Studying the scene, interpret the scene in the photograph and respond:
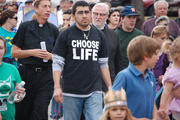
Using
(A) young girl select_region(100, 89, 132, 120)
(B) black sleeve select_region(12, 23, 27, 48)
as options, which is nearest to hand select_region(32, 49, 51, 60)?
(B) black sleeve select_region(12, 23, 27, 48)

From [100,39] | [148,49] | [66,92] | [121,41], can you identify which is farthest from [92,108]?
[121,41]

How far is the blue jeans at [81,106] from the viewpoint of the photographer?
25.3ft

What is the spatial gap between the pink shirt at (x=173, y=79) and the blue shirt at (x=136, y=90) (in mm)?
689

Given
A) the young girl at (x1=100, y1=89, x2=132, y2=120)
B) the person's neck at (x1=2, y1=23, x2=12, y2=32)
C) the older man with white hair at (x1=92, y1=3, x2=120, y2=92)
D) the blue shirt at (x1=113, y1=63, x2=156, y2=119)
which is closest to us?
the young girl at (x1=100, y1=89, x2=132, y2=120)

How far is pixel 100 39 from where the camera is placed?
799cm

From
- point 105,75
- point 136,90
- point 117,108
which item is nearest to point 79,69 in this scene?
point 105,75

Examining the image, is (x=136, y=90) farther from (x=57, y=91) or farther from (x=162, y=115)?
(x=57, y=91)

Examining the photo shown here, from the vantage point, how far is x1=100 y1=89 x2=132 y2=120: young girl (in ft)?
19.3

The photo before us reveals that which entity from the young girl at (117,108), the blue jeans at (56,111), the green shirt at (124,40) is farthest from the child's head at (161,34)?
the young girl at (117,108)

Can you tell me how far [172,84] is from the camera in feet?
23.2

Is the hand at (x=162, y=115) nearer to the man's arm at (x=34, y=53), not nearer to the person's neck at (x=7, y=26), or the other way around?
the man's arm at (x=34, y=53)

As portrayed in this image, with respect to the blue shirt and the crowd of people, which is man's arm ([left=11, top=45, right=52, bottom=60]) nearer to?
the crowd of people

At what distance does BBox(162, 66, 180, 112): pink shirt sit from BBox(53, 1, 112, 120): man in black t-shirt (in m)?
1.12

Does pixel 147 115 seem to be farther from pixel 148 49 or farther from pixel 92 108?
pixel 92 108
